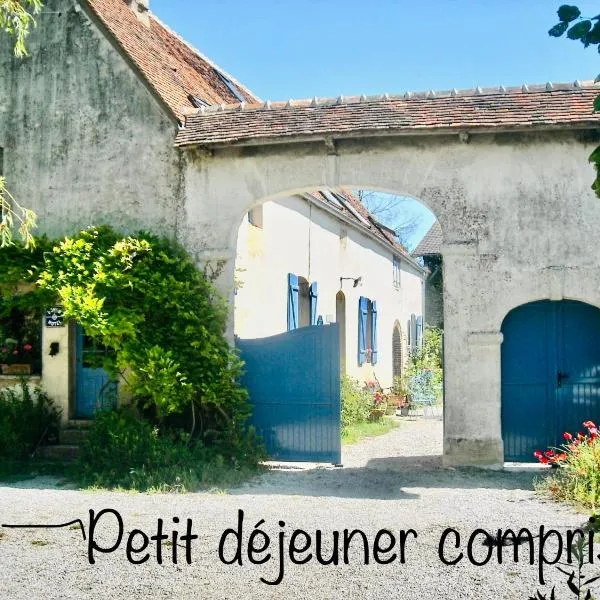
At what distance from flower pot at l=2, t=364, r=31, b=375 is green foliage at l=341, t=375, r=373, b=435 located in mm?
5517

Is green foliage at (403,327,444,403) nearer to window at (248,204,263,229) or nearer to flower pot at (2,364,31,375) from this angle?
window at (248,204,263,229)

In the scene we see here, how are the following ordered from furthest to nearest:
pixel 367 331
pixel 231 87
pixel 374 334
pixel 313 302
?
pixel 374 334
pixel 367 331
pixel 231 87
pixel 313 302

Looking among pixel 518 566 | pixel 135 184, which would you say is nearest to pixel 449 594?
pixel 518 566

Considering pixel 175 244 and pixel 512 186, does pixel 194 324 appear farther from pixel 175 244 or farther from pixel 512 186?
pixel 512 186

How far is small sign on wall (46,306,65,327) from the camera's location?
10625 millimetres

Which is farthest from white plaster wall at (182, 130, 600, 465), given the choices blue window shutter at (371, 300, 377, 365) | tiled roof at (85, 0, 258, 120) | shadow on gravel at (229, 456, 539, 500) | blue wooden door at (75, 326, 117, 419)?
blue window shutter at (371, 300, 377, 365)

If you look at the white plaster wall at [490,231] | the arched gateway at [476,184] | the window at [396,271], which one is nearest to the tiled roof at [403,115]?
the arched gateway at [476,184]

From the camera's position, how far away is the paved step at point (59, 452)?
10195 mm

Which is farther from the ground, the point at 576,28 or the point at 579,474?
the point at 576,28

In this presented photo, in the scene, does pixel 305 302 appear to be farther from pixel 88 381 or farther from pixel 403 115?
pixel 403 115

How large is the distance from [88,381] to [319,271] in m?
6.22

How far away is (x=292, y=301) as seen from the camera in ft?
46.5

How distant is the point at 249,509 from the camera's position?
24.6 feet

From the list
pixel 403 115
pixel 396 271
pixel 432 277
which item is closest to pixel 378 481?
pixel 403 115
